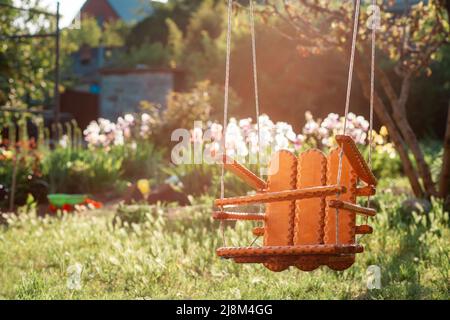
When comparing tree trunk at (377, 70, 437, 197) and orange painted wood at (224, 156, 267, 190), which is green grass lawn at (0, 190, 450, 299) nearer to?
tree trunk at (377, 70, 437, 197)

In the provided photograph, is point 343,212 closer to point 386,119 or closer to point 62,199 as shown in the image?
point 386,119

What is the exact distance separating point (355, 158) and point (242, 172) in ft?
2.76

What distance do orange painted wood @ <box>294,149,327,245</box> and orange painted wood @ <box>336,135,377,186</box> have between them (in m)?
0.42

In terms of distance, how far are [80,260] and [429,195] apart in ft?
13.1

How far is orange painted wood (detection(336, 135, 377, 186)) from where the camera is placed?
152 inches

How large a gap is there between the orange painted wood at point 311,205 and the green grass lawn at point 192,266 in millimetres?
908

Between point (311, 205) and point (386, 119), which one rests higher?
point (386, 119)

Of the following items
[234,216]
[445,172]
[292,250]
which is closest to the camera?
[292,250]

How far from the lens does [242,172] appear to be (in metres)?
4.59

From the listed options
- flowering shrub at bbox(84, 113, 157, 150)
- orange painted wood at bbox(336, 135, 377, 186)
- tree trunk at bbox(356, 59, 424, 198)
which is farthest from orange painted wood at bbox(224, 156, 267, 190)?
flowering shrub at bbox(84, 113, 157, 150)

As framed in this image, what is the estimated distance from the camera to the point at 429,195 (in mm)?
8438

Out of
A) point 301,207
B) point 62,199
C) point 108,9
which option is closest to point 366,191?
point 301,207

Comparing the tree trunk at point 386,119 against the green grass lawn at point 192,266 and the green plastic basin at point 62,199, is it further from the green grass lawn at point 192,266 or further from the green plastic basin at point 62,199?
the green plastic basin at point 62,199
